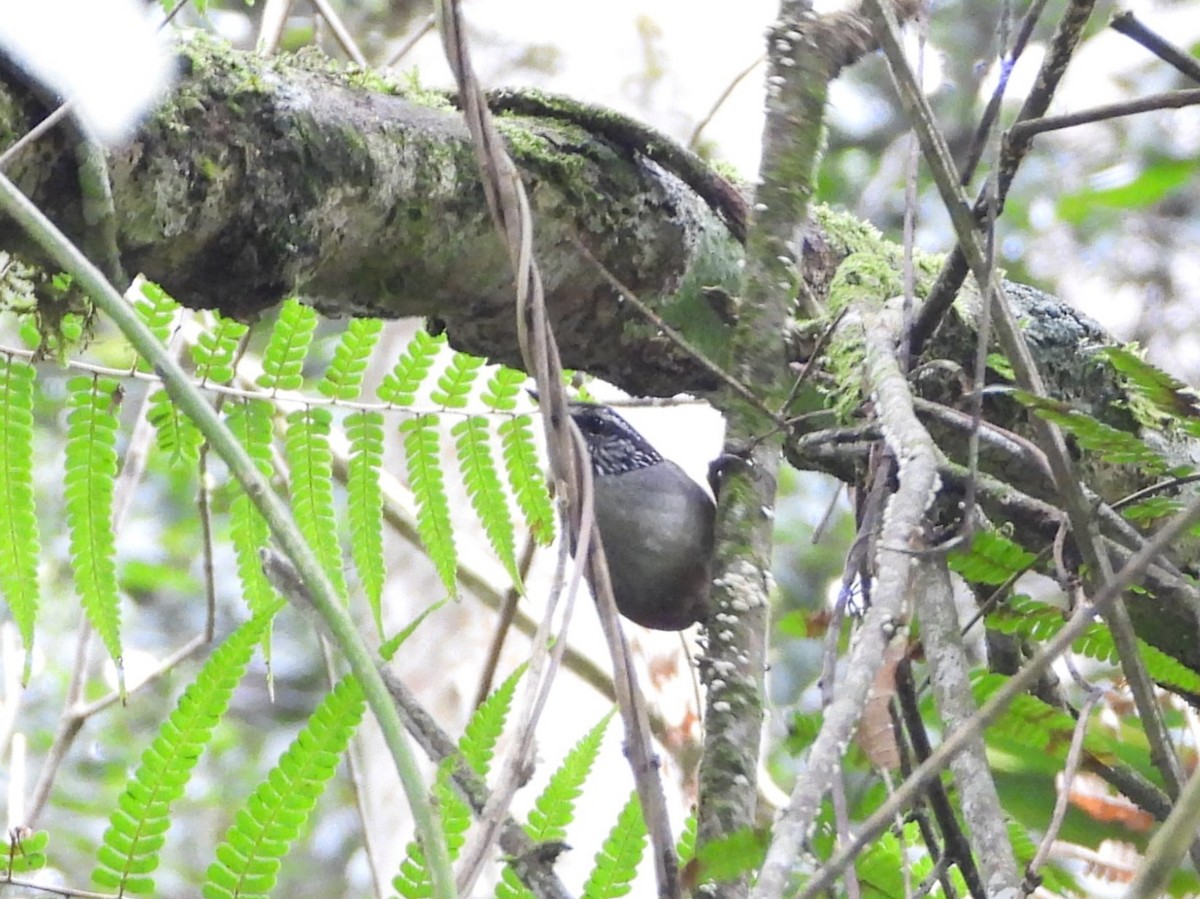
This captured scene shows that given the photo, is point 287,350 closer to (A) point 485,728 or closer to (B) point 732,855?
(A) point 485,728

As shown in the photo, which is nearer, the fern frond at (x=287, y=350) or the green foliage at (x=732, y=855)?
the green foliage at (x=732, y=855)

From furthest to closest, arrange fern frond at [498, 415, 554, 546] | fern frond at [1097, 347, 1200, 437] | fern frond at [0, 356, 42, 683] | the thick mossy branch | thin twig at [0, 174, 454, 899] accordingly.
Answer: fern frond at [498, 415, 554, 546], fern frond at [0, 356, 42, 683], the thick mossy branch, fern frond at [1097, 347, 1200, 437], thin twig at [0, 174, 454, 899]

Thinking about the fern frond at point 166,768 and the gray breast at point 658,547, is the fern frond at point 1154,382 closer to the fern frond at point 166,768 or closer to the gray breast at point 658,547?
the gray breast at point 658,547

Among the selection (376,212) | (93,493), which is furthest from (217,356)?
(376,212)

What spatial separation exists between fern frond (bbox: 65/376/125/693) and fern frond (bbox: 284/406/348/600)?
0.30 metres

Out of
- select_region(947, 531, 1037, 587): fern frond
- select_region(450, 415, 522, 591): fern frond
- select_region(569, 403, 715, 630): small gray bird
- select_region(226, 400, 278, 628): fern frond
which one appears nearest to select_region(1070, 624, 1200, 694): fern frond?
select_region(947, 531, 1037, 587): fern frond

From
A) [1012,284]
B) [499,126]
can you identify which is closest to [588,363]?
[499,126]

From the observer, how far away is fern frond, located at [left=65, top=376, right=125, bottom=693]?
1993 millimetres

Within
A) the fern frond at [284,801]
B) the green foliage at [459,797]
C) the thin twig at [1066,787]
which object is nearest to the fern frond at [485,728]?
the green foliage at [459,797]

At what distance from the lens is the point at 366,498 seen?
7.27 ft

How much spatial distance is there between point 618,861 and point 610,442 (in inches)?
41.8

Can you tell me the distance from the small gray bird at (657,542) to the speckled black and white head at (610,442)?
0.05m

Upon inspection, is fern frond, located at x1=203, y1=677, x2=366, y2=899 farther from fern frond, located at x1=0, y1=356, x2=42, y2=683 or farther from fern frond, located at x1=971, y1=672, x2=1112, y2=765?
fern frond, located at x1=971, y1=672, x2=1112, y2=765

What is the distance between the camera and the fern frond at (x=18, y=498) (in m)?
1.95
